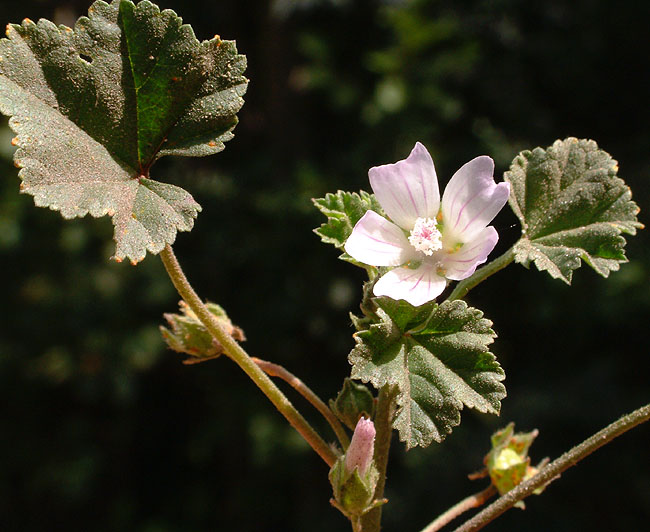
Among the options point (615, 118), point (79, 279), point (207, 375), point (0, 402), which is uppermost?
point (615, 118)

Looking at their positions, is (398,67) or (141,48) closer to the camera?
(141,48)

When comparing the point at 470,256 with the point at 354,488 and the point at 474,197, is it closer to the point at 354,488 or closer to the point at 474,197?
the point at 474,197

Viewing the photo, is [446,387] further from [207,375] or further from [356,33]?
[356,33]

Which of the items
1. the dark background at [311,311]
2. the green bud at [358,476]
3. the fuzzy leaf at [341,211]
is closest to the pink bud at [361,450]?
the green bud at [358,476]

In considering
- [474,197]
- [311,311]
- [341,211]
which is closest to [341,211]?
[341,211]

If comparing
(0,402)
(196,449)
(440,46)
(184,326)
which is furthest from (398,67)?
(184,326)

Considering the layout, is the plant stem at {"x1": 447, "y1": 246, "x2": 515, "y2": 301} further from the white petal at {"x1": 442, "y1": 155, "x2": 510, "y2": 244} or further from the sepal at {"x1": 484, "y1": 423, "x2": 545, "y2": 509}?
the sepal at {"x1": 484, "y1": 423, "x2": 545, "y2": 509}
